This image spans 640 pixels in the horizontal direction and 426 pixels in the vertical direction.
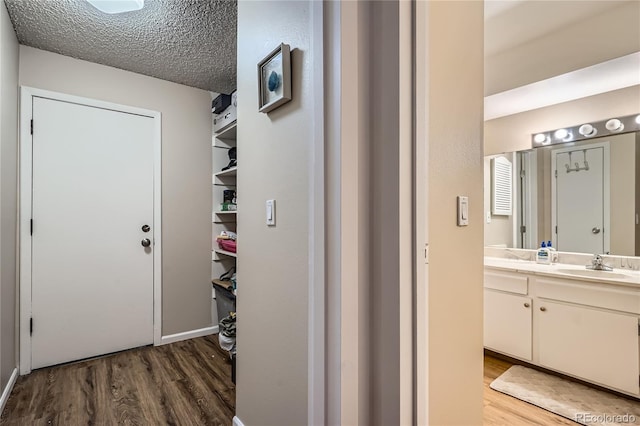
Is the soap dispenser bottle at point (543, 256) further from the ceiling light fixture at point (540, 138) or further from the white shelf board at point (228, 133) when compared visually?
the white shelf board at point (228, 133)

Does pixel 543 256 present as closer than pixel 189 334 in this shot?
Yes

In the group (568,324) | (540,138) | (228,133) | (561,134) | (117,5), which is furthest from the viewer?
(228,133)

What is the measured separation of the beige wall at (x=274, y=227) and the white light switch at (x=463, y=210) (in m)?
0.59

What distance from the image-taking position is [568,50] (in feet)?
6.68

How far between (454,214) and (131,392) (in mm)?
2175

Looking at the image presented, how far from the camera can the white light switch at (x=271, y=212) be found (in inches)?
50.3

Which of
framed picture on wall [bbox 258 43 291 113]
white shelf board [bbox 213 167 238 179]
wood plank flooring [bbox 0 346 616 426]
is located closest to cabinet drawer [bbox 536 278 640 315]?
wood plank flooring [bbox 0 346 616 426]

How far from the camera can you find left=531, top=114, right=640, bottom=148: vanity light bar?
2.28m

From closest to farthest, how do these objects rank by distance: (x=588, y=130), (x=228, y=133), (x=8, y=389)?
1. (x=8, y=389)
2. (x=588, y=130)
3. (x=228, y=133)

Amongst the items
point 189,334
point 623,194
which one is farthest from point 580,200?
point 189,334

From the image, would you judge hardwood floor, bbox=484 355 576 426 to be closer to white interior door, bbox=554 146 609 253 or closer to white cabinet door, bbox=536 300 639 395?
white cabinet door, bbox=536 300 639 395

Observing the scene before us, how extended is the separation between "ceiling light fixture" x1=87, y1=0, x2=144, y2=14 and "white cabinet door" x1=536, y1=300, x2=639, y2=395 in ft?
10.0

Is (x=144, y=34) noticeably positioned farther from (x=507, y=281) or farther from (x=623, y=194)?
(x=623, y=194)

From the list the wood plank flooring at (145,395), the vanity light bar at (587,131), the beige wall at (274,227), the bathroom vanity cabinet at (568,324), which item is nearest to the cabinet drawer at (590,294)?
the bathroom vanity cabinet at (568,324)
